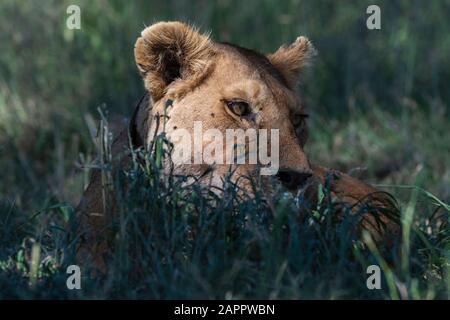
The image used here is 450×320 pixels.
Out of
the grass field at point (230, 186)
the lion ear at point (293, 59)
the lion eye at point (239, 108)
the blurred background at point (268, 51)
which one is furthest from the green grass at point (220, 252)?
the blurred background at point (268, 51)

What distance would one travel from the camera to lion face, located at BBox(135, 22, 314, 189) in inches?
154

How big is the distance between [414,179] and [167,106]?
2.58 m

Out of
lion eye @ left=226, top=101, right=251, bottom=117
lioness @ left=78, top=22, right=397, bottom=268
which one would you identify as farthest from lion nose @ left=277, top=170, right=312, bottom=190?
lion eye @ left=226, top=101, right=251, bottom=117

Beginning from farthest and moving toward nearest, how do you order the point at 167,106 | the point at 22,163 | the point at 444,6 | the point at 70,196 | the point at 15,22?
the point at 444,6 → the point at 15,22 → the point at 22,163 → the point at 70,196 → the point at 167,106

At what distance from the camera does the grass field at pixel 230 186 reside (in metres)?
3.38

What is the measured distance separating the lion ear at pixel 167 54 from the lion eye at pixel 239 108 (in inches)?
9.5

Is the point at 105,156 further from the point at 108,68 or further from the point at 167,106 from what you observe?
the point at 108,68

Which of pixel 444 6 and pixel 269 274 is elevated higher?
pixel 444 6

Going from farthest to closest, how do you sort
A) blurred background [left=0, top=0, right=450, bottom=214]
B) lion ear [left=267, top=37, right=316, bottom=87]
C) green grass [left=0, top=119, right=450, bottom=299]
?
1. blurred background [left=0, top=0, right=450, bottom=214]
2. lion ear [left=267, top=37, right=316, bottom=87]
3. green grass [left=0, top=119, right=450, bottom=299]

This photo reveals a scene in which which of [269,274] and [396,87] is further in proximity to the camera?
[396,87]

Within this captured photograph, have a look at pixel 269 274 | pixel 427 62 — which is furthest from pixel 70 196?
pixel 427 62

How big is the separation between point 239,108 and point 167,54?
17.0 inches

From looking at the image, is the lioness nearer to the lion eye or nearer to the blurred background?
the lion eye

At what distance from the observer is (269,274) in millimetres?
3307
